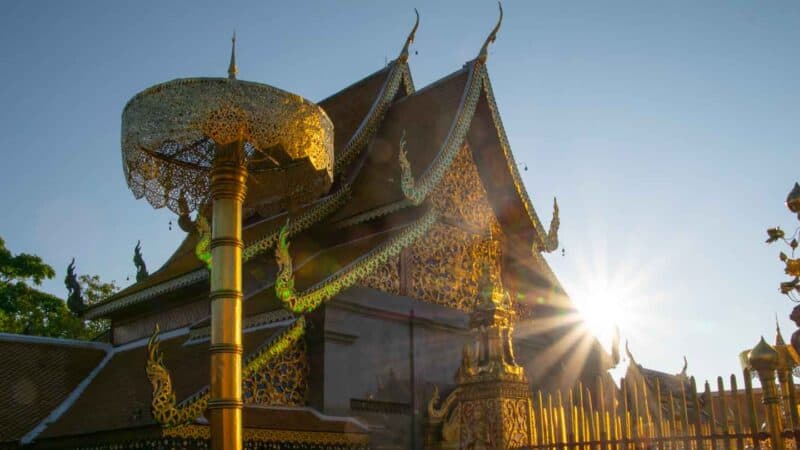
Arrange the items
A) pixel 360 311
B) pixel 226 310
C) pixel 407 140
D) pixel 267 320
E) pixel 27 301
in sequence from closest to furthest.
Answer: pixel 226 310 < pixel 267 320 < pixel 360 311 < pixel 407 140 < pixel 27 301

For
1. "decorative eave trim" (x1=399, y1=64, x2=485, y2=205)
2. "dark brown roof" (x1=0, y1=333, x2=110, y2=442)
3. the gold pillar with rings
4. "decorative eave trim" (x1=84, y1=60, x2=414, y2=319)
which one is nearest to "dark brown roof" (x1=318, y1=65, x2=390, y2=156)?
"decorative eave trim" (x1=84, y1=60, x2=414, y2=319)

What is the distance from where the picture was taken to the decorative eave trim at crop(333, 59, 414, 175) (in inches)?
452

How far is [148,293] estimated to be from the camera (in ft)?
38.4

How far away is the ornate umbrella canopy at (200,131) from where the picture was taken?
5.18 m

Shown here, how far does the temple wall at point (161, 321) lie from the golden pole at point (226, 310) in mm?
A: 5987

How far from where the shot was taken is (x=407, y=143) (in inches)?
456

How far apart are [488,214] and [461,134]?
4.15 ft

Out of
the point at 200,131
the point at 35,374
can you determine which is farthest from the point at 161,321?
the point at 200,131

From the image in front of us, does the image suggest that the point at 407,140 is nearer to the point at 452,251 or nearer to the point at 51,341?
the point at 452,251

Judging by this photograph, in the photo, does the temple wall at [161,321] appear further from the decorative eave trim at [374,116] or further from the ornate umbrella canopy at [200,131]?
the ornate umbrella canopy at [200,131]

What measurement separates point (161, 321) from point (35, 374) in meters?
1.69

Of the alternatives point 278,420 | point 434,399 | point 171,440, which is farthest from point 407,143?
point 171,440

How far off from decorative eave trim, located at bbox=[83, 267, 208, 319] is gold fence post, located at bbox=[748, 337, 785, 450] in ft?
24.1

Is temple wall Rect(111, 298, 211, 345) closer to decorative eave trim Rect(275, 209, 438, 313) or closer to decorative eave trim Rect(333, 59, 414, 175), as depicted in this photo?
decorative eave trim Rect(333, 59, 414, 175)
